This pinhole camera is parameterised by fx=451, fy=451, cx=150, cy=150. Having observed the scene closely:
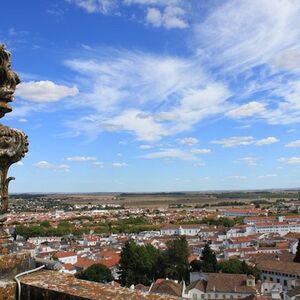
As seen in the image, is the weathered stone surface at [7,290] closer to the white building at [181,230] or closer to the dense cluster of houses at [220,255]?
the dense cluster of houses at [220,255]

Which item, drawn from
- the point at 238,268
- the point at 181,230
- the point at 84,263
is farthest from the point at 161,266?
the point at 181,230

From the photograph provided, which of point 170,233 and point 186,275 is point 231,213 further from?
point 186,275

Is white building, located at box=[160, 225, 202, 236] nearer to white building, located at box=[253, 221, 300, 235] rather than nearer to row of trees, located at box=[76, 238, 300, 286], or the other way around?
white building, located at box=[253, 221, 300, 235]

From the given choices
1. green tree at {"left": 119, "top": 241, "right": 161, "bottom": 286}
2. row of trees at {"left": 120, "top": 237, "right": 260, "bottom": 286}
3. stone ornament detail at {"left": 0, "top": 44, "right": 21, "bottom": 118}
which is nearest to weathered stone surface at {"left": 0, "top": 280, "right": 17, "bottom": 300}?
stone ornament detail at {"left": 0, "top": 44, "right": 21, "bottom": 118}

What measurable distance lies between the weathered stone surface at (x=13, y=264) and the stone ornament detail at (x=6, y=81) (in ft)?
3.18

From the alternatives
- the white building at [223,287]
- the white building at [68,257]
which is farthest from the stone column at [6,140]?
the white building at [68,257]

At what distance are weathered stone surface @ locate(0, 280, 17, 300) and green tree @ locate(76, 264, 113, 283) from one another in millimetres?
39680

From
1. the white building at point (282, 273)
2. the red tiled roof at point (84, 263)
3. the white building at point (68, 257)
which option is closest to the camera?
the white building at point (282, 273)

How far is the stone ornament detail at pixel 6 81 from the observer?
119 inches

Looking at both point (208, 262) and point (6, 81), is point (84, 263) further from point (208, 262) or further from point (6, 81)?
point (6, 81)

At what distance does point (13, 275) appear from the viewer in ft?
9.81

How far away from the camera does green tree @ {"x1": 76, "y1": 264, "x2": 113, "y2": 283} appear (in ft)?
136

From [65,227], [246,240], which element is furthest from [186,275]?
[65,227]

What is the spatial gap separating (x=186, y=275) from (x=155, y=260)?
3.55 m
